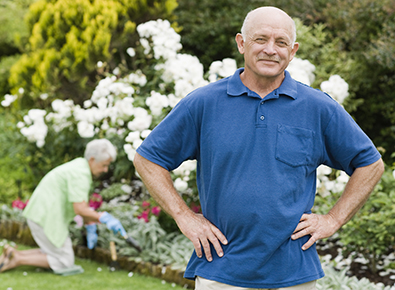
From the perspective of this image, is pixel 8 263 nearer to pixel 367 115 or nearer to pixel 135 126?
pixel 135 126

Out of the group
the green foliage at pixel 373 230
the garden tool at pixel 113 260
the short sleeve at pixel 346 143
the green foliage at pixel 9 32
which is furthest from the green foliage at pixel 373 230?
the green foliage at pixel 9 32

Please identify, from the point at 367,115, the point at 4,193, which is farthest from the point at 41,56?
the point at 367,115

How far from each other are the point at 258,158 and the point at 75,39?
5.79m

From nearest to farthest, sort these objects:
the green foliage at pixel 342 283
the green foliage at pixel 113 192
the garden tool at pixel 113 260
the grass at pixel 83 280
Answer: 1. the green foliage at pixel 342 283
2. the grass at pixel 83 280
3. the garden tool at pixel 113 260
4. the green foliage at pixel 113 192

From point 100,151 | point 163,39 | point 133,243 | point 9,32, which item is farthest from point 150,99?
point 9,32

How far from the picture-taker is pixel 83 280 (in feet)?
15.5

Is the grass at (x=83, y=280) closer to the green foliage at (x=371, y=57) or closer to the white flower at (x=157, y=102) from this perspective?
the white flower at (x=157, y=102)

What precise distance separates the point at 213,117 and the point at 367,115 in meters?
5.68

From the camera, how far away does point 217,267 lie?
1.95 m

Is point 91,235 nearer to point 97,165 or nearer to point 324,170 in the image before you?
point 97,165

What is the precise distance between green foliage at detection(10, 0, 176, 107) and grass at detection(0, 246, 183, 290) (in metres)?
3.12

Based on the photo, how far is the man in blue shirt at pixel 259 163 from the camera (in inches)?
75.0

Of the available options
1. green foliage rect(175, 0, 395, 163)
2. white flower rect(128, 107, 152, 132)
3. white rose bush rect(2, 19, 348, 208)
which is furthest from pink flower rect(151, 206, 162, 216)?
green foliage rect(175, 0, 395, 163)

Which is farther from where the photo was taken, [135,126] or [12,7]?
[12,7]
